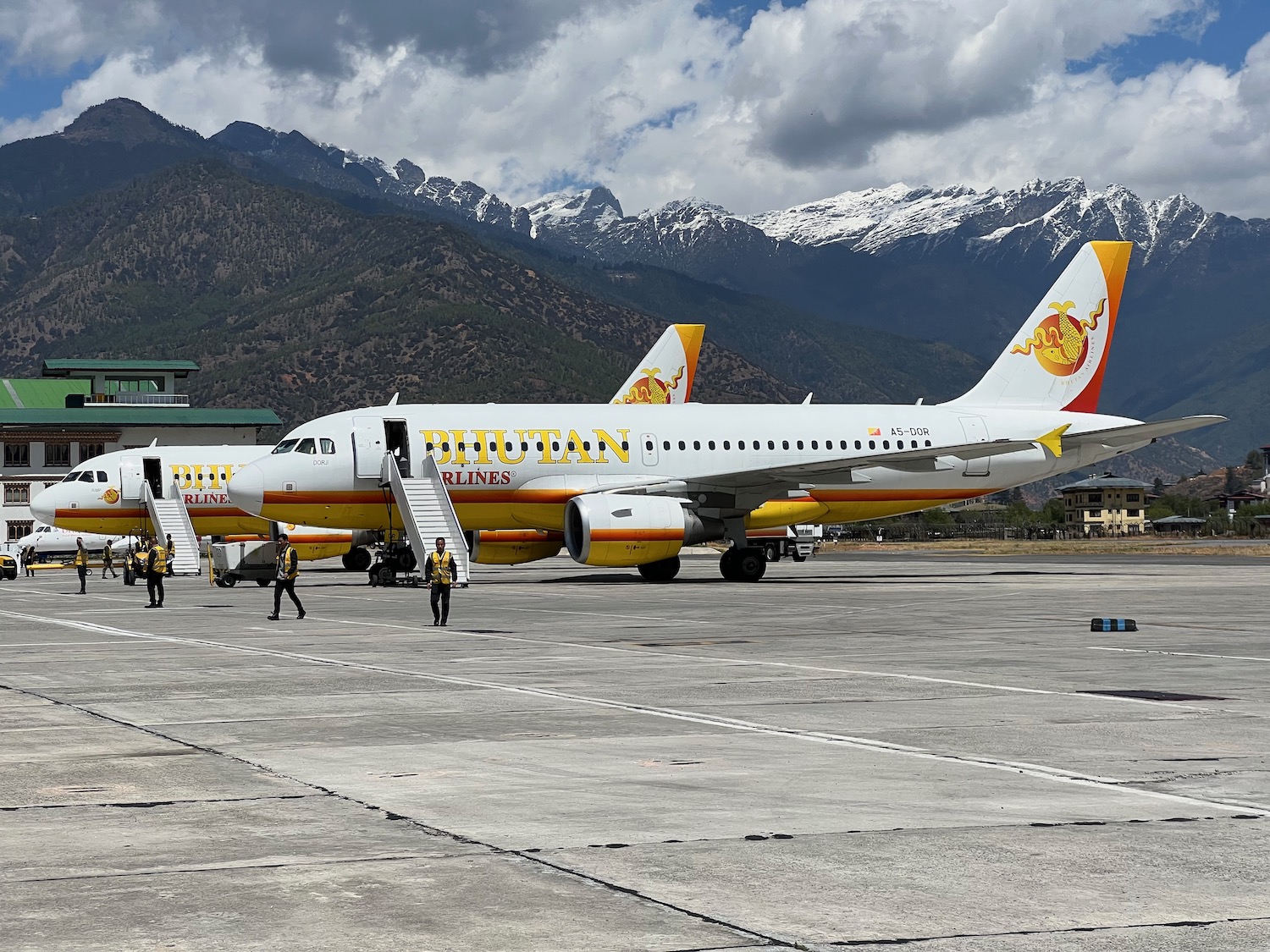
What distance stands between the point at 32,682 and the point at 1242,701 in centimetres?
1307

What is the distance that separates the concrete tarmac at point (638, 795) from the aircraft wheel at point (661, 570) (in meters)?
21.5

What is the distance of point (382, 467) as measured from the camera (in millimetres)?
43688

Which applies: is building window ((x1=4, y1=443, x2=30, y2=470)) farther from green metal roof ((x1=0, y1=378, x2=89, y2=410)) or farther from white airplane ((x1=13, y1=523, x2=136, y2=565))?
green metal roof ((x1=0, y1=378, x2=89, y2=410))

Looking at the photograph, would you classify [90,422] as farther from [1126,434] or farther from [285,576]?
[285,576]

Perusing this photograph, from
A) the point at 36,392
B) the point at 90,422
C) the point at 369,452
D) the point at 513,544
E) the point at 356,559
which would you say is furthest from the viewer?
the point at 36,392

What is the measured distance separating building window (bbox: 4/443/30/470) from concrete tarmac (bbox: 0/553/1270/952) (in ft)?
331

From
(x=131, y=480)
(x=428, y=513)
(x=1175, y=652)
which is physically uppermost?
(x=131, y=480)

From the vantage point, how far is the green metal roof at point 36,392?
143375 mm

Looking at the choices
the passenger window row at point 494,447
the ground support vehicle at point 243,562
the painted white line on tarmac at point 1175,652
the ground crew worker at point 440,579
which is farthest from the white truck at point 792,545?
the painted white line on tarmac at point 1175,652

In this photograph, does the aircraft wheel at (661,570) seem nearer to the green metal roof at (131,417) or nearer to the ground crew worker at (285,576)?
the ground crew worker at (285,576)

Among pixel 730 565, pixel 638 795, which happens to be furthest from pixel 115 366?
pixel 638 795

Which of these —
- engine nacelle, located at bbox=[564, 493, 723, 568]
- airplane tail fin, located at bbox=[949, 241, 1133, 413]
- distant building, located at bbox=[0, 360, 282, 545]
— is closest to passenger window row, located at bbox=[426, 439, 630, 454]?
engine nacelle, located at bbox=[564, 493, 723, 568]

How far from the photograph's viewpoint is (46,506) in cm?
6075

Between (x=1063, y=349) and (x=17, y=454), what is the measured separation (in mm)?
87879
